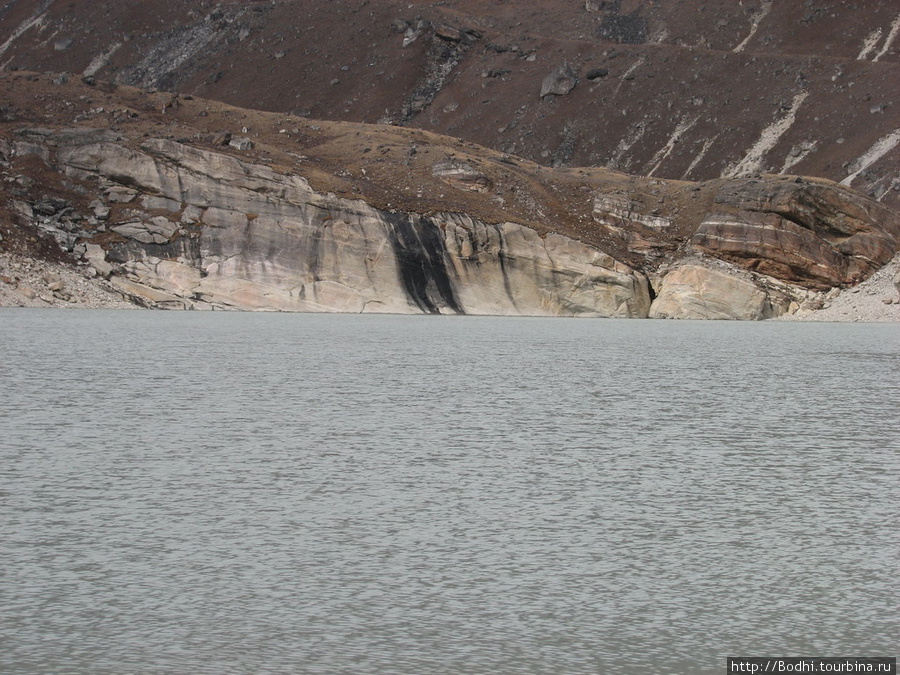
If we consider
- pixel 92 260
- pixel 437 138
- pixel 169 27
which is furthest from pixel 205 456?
pixel 169 27

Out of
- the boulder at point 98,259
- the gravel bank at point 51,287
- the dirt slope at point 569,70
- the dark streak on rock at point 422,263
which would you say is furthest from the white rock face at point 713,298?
the dirt slope at point 569,70

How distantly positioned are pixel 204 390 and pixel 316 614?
1435 cm

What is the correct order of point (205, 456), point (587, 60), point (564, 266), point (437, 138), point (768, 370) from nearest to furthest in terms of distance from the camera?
1. point (205, 456)
2. point (768, 370)
3. point (564, 266)
4. point (437, 138)
5. point (587, 60)

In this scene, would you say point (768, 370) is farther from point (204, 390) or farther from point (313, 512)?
point (313, 512)

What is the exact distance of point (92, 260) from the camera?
61.7m

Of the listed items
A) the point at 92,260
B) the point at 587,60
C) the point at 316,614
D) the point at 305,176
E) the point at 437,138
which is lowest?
the point at 316,614

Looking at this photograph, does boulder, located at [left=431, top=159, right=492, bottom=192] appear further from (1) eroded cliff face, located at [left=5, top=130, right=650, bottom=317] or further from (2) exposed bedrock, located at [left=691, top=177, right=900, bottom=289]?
(2) exposed bedrock, located at [left=691, top=177, right=900, bottom=289]

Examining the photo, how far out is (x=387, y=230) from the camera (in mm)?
68062

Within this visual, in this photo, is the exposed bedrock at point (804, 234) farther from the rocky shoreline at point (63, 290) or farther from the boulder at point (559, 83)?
the boulder at point (559, 83)

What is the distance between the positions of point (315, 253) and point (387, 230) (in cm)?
511

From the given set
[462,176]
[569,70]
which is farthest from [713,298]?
[569,70]

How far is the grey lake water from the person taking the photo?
23.6 feet

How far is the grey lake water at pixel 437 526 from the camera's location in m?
7.19

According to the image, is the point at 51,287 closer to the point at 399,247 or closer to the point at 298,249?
the point at 298,249
